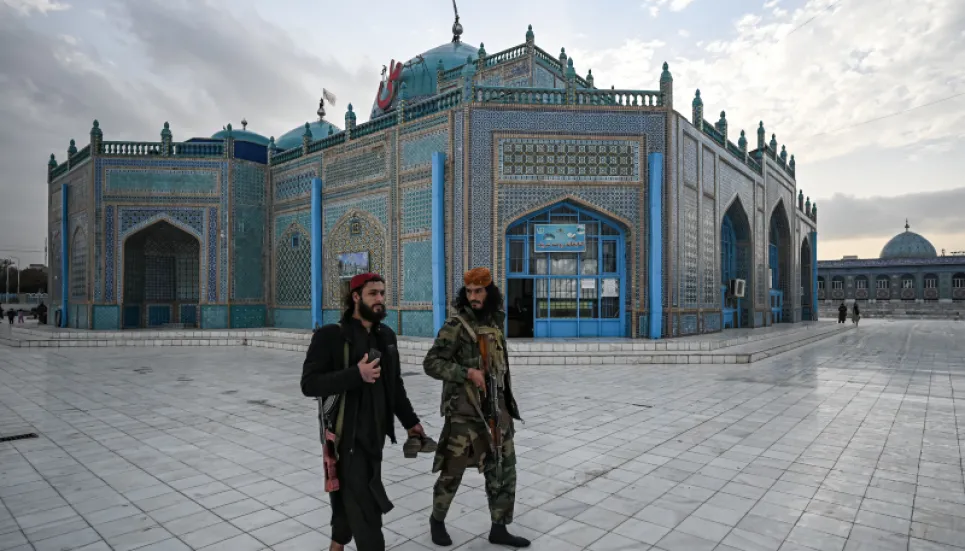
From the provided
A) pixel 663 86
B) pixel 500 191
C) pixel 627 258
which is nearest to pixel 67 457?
pixel 500 191

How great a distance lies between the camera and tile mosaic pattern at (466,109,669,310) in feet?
44.7

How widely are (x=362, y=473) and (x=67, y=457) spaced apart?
3.75 meters

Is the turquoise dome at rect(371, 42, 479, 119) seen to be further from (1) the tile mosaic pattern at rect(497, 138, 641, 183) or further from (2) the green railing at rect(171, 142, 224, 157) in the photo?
(1) the tile mosaic pattern at rect(497, 138, 641, 183)

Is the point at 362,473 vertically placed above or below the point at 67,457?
above

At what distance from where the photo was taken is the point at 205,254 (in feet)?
60.0

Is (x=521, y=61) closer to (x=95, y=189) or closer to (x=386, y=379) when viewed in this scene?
(x=95, y=189)

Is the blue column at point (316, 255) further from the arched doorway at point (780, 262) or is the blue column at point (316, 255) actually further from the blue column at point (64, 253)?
the arched doorway at point (780, 262)

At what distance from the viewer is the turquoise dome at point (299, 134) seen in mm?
23781

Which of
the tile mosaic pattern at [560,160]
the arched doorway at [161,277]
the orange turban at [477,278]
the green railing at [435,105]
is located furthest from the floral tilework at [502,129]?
the arched doorway at [161,277]

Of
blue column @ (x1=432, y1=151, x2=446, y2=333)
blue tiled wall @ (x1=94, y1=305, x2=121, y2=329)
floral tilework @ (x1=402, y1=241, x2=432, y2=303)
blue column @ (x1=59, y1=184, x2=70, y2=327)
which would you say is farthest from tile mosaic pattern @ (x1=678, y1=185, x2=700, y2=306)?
blue column @ (x1=59, y1=184, x2=70, y2=327)

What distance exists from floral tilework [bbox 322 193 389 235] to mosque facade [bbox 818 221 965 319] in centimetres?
3840

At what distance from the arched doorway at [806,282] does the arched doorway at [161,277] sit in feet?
93.5

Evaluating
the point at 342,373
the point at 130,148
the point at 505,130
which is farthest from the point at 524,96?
the point at 130,148

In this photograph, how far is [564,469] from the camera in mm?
4344
